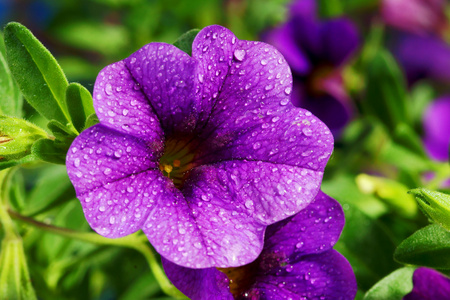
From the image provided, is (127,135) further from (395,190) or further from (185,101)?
(395,190)

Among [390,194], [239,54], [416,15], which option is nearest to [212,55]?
[239,54]

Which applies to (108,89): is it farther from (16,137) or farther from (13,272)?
(13,272)

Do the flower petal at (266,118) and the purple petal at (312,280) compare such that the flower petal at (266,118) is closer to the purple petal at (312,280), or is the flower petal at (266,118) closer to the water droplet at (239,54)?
the water droplet at (239,54)

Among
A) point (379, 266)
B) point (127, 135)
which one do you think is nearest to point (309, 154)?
point (127, 135)

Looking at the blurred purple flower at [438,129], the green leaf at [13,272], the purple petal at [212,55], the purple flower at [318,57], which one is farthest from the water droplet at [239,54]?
the blurred purple flower at [438,129]

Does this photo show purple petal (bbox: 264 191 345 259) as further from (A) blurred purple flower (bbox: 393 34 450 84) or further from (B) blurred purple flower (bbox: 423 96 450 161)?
(A) blurred purple flower (bbox: 393 34 450 84)

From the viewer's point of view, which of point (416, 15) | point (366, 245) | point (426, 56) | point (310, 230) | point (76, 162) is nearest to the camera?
point (76, 162)

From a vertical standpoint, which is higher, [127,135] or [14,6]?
[127,135]
